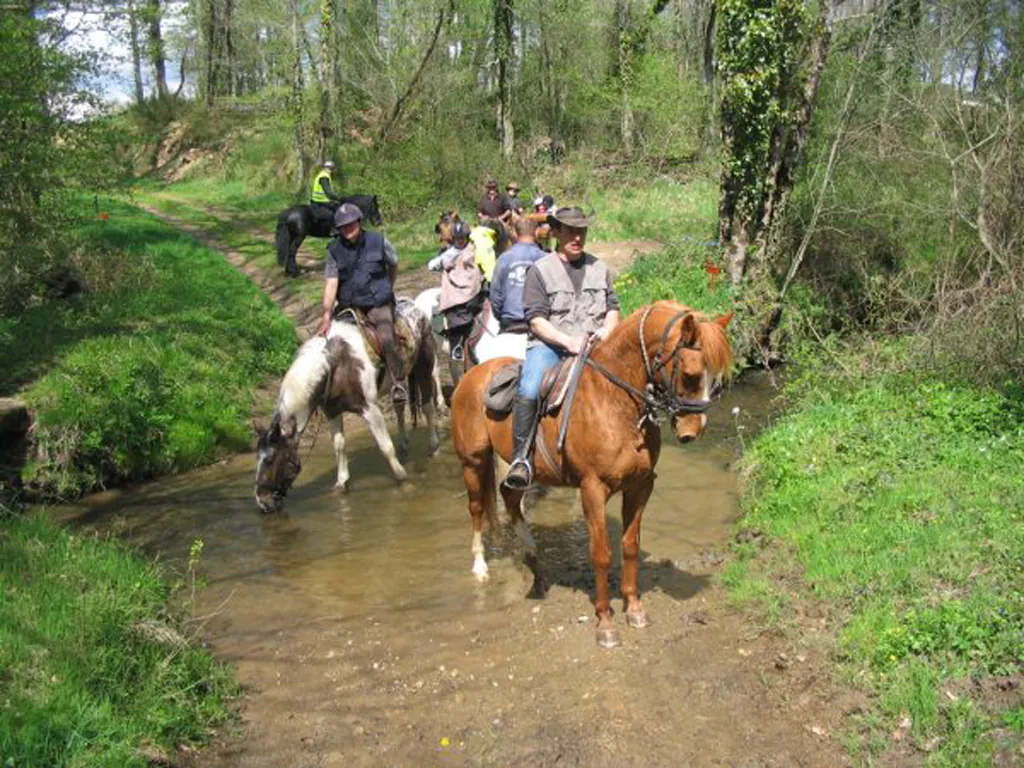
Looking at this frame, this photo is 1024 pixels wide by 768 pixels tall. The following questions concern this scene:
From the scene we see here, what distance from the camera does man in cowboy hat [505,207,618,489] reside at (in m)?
5.92

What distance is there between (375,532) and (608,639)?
3333 millimetres

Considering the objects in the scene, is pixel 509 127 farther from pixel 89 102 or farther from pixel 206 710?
pixel 206 710

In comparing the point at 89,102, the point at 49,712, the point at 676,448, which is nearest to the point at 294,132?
the point at 89,102

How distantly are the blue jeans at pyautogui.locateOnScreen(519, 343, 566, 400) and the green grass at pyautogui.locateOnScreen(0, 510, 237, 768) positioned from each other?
2897 millimetres

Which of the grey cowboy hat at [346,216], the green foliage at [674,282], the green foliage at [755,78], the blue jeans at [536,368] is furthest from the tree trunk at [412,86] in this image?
the blue jeans at [536,368]

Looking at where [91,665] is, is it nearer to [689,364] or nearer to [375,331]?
[689,364]

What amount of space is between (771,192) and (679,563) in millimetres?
9961

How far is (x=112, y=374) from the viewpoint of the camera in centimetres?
1037

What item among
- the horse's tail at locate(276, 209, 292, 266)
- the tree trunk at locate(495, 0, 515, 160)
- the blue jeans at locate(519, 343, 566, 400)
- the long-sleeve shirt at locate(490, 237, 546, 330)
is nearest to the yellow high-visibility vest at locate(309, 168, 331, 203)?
the horse's tail at locate(276, 209, 292, 266)

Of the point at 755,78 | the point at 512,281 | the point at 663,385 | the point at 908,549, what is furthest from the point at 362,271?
the point at 755,78

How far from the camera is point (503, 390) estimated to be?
6.39 m

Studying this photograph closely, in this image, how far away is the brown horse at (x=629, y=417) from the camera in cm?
514

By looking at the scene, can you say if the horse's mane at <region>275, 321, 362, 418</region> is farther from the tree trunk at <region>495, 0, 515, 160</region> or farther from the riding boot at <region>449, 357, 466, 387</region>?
the tree trunk at <region>495, 0, 515, 160</region>

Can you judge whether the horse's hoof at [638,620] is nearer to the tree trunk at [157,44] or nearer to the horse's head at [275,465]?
the horse's head at [275,465]
